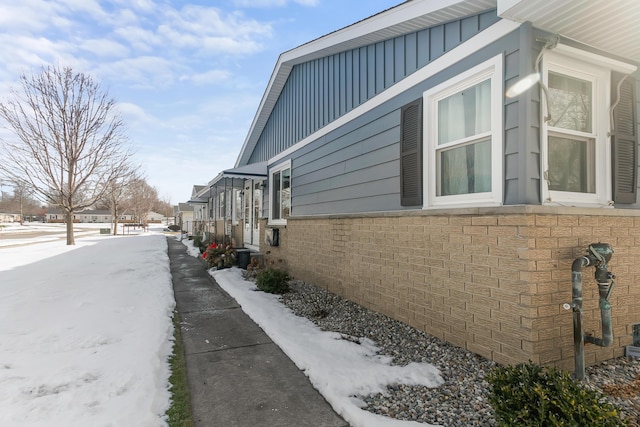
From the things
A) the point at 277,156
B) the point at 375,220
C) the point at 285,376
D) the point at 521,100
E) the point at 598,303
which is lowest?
the point at 285,376

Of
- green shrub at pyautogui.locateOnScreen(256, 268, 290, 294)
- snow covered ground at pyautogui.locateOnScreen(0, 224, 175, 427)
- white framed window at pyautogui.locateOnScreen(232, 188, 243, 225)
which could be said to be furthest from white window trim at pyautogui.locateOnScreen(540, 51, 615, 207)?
white framed window at pyautogui.locateOnScreen(232, 188, 243, 225)

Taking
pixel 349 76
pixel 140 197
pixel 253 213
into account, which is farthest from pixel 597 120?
pixel 140 197

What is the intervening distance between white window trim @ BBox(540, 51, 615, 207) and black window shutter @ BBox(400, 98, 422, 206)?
1.40 metres

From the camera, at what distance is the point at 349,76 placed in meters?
6.22

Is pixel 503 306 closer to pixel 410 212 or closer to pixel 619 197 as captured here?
pixel 410 212

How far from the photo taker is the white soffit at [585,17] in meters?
2.63

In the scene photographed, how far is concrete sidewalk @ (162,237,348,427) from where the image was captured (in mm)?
2439

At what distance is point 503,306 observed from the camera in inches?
117

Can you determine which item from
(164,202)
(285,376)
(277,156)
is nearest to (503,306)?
(285,376)

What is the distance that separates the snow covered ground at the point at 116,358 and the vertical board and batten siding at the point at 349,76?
12.3ft

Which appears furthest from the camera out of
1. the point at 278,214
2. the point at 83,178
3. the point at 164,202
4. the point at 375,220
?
the point at 164,202

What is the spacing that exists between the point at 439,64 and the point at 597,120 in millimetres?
1817

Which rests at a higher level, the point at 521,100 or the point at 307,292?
the point at 521,100

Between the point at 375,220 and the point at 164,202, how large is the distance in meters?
88.2
